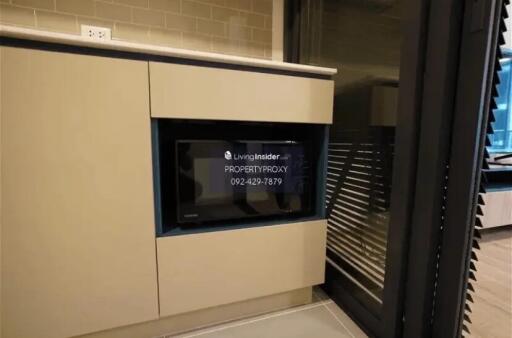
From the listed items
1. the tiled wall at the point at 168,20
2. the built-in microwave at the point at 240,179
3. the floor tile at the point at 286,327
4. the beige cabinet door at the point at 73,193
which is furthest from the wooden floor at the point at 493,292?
the tiled wall at the point at 168,20

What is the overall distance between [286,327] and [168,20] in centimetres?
164

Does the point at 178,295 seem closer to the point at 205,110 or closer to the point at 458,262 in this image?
the point at 205,110

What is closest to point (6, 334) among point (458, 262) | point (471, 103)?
point (458, 262)

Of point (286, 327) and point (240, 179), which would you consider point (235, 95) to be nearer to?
point (240, 179)

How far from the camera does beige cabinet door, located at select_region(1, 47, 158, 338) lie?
0.78 metres

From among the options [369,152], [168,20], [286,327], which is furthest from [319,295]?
[168,20]

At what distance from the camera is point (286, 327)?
1.10 meters

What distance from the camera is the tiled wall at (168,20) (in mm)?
1300

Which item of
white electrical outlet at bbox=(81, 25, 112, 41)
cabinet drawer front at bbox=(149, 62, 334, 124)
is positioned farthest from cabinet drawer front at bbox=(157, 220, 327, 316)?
white electrical outlet at bbox=(81, 25, 112, 41)

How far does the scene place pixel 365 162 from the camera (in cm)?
118

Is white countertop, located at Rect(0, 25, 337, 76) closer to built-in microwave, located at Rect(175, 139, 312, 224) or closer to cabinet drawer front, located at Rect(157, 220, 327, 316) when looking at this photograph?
built-in microwave, located at Rect(175, 139, 312, 224)

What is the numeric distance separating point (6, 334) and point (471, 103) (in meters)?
1.51

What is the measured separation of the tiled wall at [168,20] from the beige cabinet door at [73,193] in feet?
2.52

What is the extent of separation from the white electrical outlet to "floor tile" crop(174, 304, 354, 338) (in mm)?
1471
